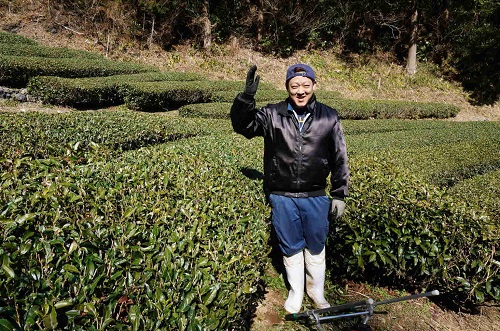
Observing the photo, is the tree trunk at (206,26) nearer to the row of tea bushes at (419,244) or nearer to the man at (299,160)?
the row of tea bushes at (419,244)

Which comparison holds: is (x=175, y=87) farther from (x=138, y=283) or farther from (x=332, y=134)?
(x=138, y=283)

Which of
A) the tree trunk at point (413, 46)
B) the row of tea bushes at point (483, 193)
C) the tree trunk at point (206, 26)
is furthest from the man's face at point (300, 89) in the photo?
the tree trunk at point (413, 46)

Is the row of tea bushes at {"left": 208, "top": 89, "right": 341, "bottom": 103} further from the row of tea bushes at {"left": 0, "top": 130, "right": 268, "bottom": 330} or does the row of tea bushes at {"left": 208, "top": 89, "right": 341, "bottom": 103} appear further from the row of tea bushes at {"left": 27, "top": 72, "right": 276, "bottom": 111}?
the row of tea bushes at {"left": 0, "top": 130, "right": 268, "bottom": 330}

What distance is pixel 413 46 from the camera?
882 inches

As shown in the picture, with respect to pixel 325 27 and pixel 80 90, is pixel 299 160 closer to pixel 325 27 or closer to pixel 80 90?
pixel 80 90

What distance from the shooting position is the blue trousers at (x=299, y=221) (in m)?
3.05

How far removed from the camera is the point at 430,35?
79.9 feet

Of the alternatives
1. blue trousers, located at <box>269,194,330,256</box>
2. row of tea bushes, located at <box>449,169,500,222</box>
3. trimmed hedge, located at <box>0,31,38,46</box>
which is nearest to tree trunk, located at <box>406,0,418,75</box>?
row of tea bushes, located at <box>449,169,500,222</box>

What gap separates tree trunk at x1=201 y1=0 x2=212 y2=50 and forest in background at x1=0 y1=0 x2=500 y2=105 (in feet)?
0.19

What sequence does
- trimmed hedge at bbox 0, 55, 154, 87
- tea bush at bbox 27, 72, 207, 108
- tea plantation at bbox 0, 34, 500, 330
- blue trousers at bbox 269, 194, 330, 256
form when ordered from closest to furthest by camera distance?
tea plantation at bbox 0, 34, 500, 330
blue trousers at bbox 269, 194, 330, 256
tea bush at bbox 27, 72, 207, 108
trimmed hedge at bbox 0, 55, 154, 87

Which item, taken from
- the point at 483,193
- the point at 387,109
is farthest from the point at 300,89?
the point at 387,109

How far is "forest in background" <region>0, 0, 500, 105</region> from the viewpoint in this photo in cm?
1909

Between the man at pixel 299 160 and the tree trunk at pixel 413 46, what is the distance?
23.2m

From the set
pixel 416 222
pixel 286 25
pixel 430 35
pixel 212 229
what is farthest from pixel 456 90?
pixel 212 229
